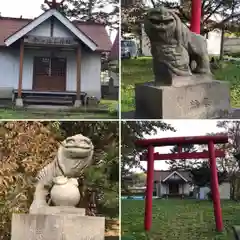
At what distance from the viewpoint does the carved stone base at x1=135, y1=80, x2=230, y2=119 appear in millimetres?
3373

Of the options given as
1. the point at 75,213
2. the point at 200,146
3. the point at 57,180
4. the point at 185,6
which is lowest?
the point at 75,213

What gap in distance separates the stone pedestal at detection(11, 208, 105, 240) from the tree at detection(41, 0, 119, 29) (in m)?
1.59

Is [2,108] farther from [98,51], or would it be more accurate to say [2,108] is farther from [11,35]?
[98,51]

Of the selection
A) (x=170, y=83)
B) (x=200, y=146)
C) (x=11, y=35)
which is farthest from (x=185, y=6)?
(x=11, y=35)

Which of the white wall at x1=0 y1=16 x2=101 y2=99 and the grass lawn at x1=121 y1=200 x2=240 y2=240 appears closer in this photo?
the grass lawn at x1=121 y1=200 x2=240 y2=240

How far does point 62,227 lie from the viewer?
275 cm

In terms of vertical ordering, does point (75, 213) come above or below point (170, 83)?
below

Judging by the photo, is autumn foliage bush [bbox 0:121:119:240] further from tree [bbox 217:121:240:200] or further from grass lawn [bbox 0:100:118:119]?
tree [bbox 217:121:240:200]

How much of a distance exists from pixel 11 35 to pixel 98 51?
0.67m

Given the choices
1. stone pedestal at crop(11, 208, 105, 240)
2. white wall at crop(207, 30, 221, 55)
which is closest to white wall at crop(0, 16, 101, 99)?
white wall at crop(207, 30, 221, 55)

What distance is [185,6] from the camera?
3723 mm

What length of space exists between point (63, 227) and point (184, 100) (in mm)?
1283

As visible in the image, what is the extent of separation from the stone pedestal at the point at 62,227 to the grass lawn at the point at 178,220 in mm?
634

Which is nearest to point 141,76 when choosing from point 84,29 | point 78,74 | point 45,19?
point 78,74
